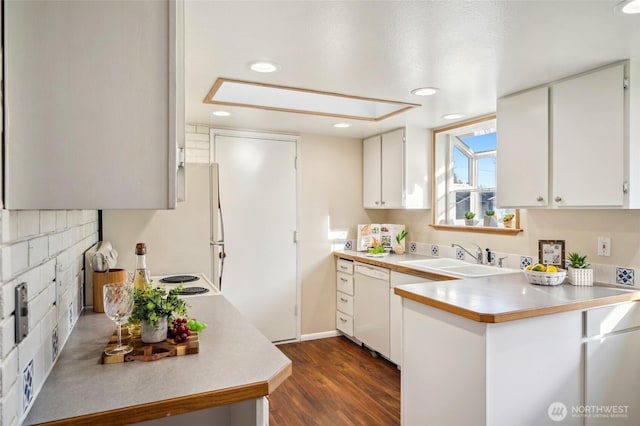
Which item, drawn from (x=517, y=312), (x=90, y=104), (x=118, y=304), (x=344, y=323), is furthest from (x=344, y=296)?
(x=90, y=104)

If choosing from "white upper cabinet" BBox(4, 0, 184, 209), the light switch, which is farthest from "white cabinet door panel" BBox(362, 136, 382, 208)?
the light switch

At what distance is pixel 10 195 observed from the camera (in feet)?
2.72

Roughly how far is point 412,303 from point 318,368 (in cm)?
157

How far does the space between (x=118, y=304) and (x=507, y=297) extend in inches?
71.1

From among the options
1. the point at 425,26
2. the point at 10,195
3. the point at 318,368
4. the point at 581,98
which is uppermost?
the point at 425,26

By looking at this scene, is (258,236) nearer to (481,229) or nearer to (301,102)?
(301,102)

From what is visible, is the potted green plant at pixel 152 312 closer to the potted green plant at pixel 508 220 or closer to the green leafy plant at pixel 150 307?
the green leafy plant at pixel 150 307

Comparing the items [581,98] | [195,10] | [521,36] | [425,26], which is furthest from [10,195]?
[581,98]

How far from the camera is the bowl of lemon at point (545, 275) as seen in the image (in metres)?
2.38

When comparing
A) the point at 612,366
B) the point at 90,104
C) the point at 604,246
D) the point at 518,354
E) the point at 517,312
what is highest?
the point at 90,104

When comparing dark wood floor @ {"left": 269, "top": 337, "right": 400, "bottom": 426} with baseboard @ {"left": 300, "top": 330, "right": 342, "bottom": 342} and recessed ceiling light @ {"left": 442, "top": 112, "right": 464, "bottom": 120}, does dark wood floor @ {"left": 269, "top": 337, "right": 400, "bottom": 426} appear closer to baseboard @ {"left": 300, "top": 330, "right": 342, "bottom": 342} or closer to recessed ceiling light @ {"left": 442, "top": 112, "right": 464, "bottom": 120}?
baseboard @ {"left": 300, "top": 330, "right": 342, "bottom": 342}

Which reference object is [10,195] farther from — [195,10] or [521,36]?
[521,36]

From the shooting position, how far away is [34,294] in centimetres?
98

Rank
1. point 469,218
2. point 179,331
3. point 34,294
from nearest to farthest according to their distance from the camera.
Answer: point 34,294 < point 179,331 < point 469,218
